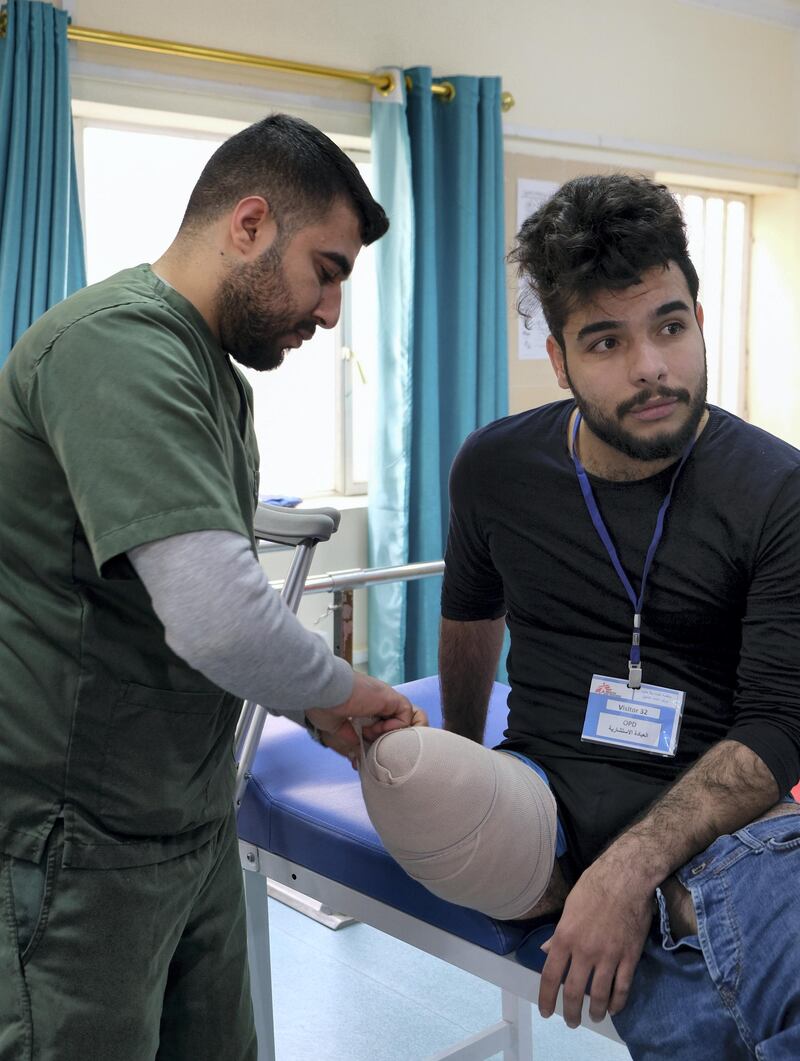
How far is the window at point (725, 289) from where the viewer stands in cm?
566

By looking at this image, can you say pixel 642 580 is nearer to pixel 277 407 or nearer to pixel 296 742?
pixel 296 742

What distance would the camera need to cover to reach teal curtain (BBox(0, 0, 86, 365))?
3.04 m

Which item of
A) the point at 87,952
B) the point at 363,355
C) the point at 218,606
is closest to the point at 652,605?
the point at 218,606

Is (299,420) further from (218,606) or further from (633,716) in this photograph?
(218,606)

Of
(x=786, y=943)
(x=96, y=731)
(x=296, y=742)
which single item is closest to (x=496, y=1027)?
(x=296, y=742)

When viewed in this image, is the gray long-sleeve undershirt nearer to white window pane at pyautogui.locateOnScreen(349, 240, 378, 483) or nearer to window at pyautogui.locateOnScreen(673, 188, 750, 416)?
white window pane at pyautogui.locateOnScreen(349, 240, 378, 483)

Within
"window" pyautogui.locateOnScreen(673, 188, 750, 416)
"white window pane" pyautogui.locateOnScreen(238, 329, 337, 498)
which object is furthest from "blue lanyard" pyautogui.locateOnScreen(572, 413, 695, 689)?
"window" pyautogui.locateOnScreen(673, 188, 750, 416)

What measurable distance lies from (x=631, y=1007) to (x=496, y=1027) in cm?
92

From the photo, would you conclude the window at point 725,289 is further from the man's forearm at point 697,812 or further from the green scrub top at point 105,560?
the green scrub top at point 105,560

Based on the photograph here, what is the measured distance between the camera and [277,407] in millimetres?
4211

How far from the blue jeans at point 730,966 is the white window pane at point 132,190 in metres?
3.01

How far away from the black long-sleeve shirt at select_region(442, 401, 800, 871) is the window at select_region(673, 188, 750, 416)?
4.29 metres

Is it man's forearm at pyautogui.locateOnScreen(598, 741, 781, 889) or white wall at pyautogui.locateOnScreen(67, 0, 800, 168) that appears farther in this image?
white wall at pyautogui.locateOnScreen(67, 0, 800, 168)

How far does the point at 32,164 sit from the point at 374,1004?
227cm
